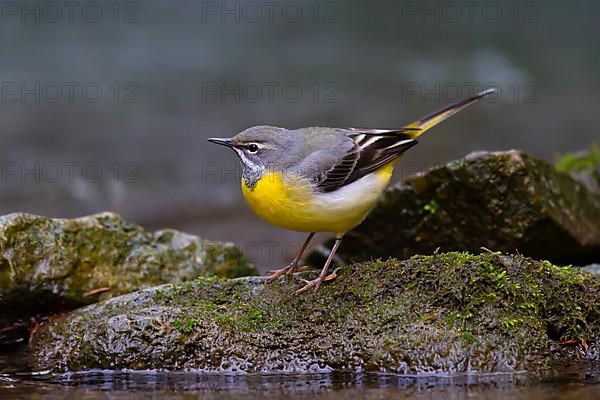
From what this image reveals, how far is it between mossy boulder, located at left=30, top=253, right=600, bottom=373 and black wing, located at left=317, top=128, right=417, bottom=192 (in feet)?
2.61

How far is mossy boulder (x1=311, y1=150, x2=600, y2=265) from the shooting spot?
7.65 metres

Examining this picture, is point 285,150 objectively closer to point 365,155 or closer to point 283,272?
point 365,155

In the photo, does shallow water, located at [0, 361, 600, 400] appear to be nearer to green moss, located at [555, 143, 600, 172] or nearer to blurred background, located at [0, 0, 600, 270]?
green moss, located at [555, 143, 600, 172]

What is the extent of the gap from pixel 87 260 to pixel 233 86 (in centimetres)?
1033

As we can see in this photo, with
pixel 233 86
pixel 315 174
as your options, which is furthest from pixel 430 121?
pixel 233 86

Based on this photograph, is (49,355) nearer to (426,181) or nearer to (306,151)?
(306,151)

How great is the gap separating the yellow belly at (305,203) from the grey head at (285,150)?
0.35 feet

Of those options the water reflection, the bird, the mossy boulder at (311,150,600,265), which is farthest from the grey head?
the water reflection

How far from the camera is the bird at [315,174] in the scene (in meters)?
6.34

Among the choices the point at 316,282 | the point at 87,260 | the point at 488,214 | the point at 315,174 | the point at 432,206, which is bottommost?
the point at 316,282

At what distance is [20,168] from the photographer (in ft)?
48.0

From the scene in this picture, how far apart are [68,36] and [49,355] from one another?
1344cm

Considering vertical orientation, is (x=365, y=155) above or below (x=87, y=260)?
Result: above

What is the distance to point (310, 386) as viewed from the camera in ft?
17.3
